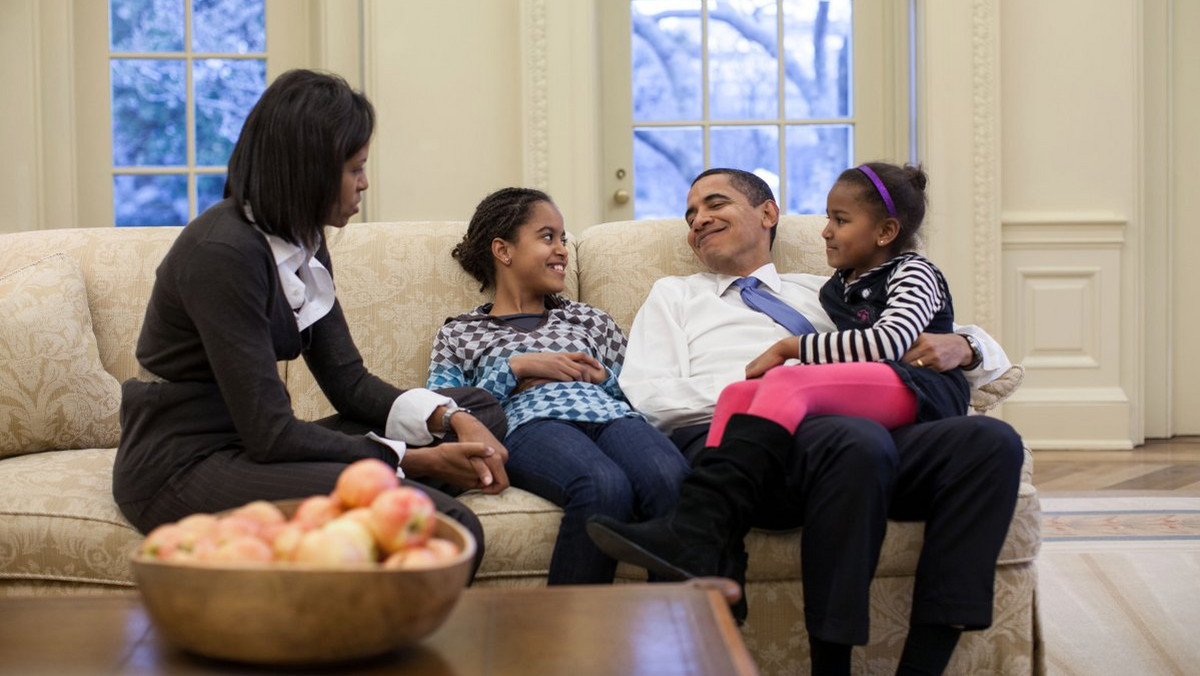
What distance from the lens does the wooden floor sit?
3641 millimetres

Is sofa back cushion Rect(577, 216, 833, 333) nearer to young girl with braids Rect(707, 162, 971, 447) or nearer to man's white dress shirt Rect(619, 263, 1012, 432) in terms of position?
man's white dress shirt Rect(619, 263, 1012, 432)

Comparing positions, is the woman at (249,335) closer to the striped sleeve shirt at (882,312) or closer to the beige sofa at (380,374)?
the beige sofa at (380,374)

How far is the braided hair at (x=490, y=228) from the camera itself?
2348mm

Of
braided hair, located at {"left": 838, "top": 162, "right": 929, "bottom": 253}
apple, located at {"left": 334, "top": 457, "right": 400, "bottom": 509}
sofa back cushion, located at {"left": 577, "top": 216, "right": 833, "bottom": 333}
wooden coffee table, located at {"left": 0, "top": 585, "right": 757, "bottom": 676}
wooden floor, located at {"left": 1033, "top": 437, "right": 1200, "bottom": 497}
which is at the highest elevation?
braided hair, located at {"left": 838, "top": 162, "right": 929, "bottom": 253}

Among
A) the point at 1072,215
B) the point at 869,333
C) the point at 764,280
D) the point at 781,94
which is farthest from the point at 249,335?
the point at 1072,215

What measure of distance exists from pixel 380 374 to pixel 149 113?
261 cm

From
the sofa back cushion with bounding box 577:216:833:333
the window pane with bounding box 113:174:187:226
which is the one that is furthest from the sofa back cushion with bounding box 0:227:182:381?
the window pane with bounding box 113:174:187:226

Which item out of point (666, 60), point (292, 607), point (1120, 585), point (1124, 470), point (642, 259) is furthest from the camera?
point (666, 60)

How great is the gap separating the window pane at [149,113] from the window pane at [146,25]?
5 centimetres

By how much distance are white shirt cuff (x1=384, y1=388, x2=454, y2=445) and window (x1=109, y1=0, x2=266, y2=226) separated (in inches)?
109

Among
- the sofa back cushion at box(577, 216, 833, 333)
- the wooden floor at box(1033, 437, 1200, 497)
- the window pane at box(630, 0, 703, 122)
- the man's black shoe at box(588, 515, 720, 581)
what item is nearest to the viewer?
the man's black shoe at box(588, 515, 720, 581)

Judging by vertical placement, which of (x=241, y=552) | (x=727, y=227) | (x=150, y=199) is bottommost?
(x=241, y=552)

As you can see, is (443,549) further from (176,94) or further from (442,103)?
(176,94)

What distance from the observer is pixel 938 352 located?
2.03 meters
